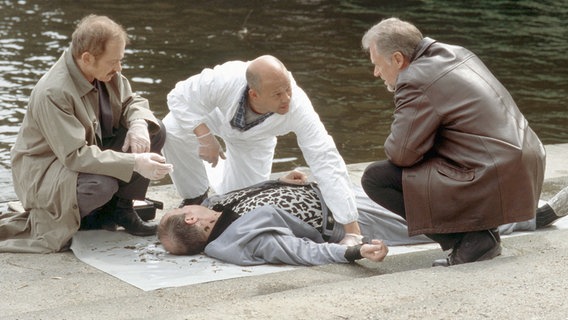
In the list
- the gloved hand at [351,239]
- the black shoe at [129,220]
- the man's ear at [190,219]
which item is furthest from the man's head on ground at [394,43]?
the black shoe at [129,220]

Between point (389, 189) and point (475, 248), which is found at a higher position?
point (389, 189)

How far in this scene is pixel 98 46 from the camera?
5.25 metres

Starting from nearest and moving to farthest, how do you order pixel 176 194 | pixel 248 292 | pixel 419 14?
1. pixel 248 292
2. pixel 176 194
3. pixel 419 14

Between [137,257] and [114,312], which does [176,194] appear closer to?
[137,257]

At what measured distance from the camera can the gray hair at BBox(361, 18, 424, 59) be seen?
5082 millimetres

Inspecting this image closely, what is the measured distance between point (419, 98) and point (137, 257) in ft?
5.04

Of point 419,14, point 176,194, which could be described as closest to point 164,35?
point 419,14

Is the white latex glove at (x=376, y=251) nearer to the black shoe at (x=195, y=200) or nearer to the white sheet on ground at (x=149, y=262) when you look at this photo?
the white sheet on ground at (x=149, y=262)

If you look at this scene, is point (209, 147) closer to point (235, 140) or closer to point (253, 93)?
point (235, 140)

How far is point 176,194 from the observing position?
6.67 meters

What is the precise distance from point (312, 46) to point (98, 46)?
8.09m

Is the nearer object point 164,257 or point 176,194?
point 164,257

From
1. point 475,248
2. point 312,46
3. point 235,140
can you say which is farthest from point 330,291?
point 312,46

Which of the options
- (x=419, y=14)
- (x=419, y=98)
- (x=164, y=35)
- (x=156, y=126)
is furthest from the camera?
(x=419, y=14)
